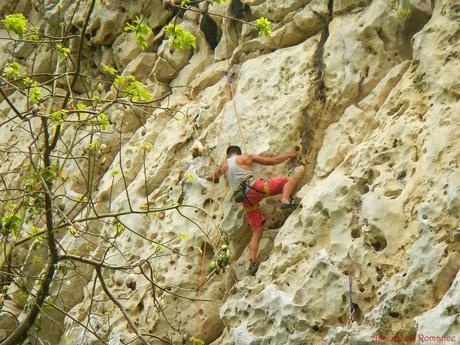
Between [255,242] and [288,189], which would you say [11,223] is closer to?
[255,242]

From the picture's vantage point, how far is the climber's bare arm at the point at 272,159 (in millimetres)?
7746

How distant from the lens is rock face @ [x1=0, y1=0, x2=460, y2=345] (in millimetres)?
5824

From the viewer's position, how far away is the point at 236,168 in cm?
788

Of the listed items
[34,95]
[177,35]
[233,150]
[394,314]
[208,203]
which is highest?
[177,35]

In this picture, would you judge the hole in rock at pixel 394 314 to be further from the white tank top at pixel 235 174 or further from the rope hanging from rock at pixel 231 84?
the rope hanging from rock at pixel 231 84

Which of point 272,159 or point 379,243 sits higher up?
point 272,159

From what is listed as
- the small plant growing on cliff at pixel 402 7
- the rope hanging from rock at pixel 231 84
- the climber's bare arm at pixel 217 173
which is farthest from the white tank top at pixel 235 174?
the small plant growing on cliff at pixel 402 7

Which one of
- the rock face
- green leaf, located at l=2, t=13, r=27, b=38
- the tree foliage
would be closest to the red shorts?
the rock face

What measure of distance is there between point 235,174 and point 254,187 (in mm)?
A: 336

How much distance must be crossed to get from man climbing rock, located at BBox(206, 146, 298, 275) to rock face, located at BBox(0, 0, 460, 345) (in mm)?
158

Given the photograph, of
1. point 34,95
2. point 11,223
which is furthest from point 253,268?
point 34,95

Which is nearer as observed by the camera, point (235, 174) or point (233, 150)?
point (235, 174)

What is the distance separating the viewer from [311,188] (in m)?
7.32

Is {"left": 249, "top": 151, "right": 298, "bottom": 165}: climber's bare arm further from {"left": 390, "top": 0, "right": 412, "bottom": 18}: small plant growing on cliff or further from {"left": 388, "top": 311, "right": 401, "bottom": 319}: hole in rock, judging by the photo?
{"left": 388, "top": 311, "right": 401, "bottom": 319}: hole in rock
